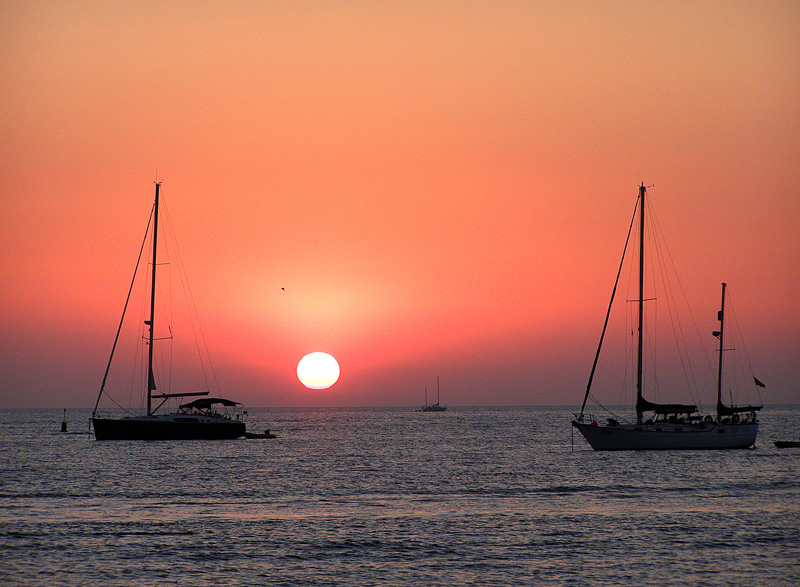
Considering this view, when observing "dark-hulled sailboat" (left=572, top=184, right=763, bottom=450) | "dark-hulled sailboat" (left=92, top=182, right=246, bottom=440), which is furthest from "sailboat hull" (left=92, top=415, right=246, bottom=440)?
"dark-hulled sailboat" (left=572, top=184, right=763, bottom=450)

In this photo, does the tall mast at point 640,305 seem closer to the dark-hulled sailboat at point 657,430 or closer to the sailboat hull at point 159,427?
the dark-hulled sailboat at point 657,430

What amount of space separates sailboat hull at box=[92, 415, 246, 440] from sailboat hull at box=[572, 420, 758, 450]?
3960cm

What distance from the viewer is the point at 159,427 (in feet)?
279

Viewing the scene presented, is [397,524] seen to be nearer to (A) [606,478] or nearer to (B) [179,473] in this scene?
(A) [606,478]

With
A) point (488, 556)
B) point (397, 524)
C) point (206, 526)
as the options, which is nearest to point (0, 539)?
point (206, 526)

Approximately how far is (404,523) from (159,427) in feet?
170

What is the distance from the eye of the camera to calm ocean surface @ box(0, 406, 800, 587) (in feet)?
98.1

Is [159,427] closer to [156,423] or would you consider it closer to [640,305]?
[156,423]

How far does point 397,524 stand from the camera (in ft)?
129

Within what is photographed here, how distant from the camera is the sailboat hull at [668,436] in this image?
68.7m

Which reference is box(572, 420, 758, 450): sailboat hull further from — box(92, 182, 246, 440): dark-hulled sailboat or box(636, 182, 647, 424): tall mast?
box(92, 182, 246, 440): dark-hulled sailboat

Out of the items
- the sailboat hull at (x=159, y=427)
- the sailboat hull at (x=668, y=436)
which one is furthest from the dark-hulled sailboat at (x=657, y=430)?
the sailboat hull at (x=159, y=427)

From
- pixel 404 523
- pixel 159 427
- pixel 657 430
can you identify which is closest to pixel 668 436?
pixel 657 430

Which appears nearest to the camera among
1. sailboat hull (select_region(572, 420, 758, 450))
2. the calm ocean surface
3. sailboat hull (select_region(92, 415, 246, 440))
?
the calm ocean surface
